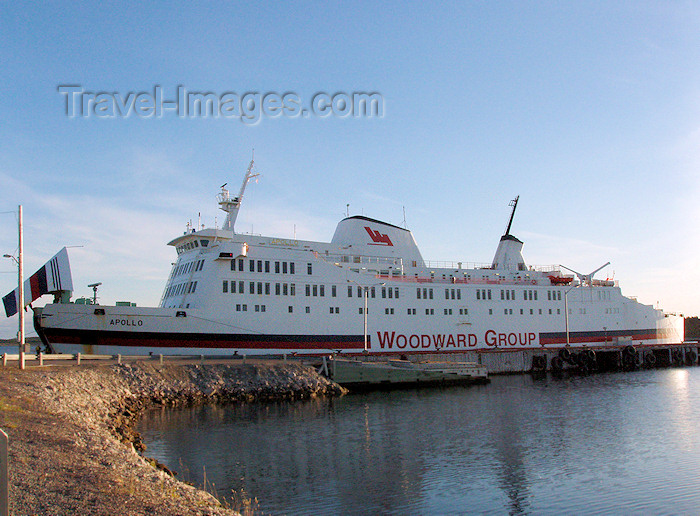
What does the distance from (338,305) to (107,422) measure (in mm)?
21413

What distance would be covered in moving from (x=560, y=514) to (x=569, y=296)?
134ft

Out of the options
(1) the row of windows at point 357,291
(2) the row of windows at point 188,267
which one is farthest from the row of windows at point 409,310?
(2) the row of windows at point 188,267

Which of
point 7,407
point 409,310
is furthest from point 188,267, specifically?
point 7,407

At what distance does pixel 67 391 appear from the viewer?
70.3ft

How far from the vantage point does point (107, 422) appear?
19.4 meters

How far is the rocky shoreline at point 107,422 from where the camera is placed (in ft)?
30.6

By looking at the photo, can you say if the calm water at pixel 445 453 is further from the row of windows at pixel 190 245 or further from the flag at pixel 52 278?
the row of windows at pixel 190 245

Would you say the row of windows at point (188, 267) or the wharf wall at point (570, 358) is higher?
the row of windows at point (188, 267)

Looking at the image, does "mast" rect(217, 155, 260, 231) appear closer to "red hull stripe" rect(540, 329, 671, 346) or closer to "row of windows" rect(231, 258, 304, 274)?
"row of windows" rect(231, 258, 304, 274)

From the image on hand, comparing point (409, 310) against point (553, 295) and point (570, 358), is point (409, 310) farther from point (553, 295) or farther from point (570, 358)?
point (570, 358)

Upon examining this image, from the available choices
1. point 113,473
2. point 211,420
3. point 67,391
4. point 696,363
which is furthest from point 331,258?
point 696,363

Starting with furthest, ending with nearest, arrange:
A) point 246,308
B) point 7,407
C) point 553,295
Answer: point 553,295 < point 246,308 < point 7,407

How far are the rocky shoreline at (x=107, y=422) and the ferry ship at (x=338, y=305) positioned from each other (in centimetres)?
476

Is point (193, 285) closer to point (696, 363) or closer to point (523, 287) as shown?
point (523, 287)
